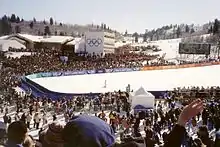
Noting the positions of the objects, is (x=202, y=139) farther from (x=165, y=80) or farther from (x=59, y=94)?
(x=165, y=80)

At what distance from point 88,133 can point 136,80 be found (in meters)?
40.1

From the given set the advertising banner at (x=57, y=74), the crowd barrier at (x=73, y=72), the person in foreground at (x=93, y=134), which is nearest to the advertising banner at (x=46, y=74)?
the crowd barrier at (x=73, y=72)

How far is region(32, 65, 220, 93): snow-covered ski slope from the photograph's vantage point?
117ft

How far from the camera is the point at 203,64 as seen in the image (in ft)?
184

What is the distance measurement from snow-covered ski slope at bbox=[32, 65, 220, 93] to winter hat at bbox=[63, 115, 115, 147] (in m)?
30.5

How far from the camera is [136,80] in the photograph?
138 feet

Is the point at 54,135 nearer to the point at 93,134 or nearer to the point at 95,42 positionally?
the point at 93,134

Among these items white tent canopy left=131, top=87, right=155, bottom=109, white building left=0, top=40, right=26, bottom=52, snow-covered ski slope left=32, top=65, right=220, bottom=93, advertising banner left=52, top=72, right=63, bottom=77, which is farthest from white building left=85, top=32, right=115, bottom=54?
white tent canopy left=131, top=87, right=155, bottom=109

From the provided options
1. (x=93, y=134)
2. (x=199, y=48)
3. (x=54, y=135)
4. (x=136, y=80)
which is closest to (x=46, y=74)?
(x=136, y=80)

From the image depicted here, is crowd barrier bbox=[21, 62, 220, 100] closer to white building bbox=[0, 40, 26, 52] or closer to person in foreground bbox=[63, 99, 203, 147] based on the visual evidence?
person in foreground bbox=[63, 99, 203, 147]

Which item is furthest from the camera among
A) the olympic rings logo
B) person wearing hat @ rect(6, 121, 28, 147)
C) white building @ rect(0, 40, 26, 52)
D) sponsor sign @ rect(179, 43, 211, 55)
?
white building @ rect(0, 40, 26, 52)

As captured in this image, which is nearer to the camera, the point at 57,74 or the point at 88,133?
the point at 88,133

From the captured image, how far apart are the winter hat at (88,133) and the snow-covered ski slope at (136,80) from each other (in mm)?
30509

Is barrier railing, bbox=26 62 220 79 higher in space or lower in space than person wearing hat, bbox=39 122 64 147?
lower
